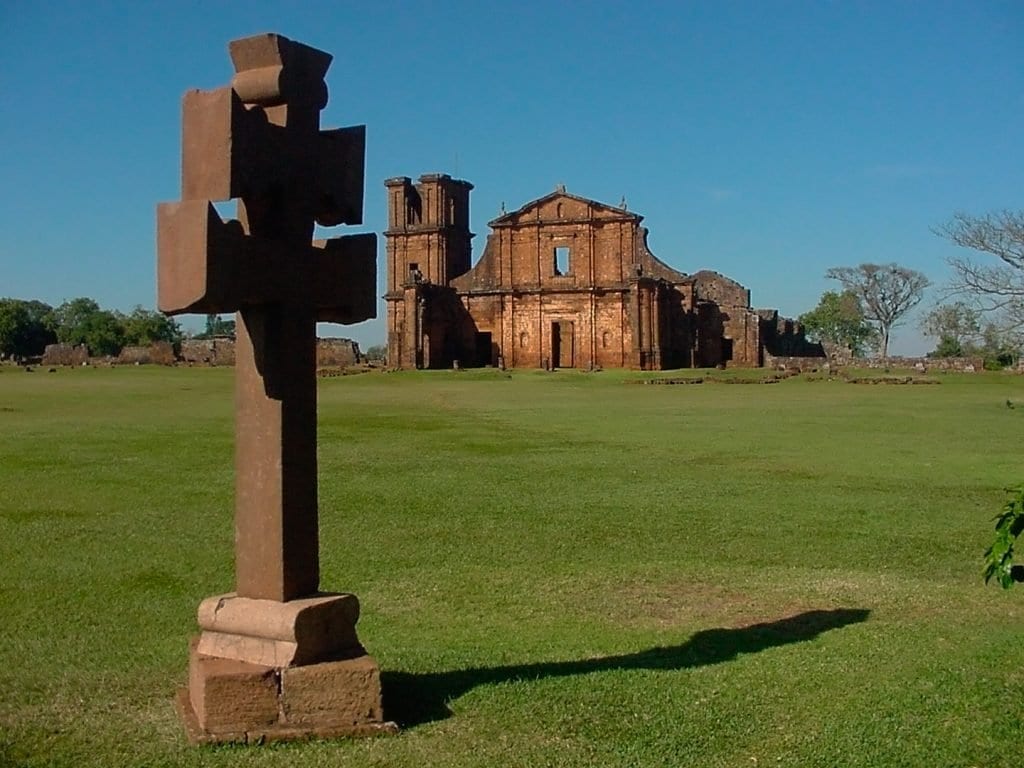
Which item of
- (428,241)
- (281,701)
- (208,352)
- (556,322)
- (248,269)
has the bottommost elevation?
(281,701)

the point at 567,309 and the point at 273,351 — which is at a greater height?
the point at 567,309

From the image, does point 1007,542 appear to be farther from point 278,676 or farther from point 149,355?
point 149,355

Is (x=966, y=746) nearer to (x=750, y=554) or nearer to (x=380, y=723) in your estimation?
(x=380, y=723)

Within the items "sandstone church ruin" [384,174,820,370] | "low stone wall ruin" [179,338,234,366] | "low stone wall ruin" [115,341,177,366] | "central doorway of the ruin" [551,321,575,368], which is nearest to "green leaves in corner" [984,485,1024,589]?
"sandstone church ruin" [384,174,820,370]

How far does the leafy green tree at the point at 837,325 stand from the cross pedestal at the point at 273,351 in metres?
85.5

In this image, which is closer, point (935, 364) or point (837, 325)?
point (935, 364)

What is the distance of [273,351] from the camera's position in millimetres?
4633

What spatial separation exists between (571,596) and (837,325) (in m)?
90.6

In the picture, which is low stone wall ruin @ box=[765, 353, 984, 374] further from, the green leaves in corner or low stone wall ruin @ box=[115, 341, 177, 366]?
the green leaves in corner

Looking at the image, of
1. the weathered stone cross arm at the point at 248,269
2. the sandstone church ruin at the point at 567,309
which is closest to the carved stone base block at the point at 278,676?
the weathered stone cross arm at the point at 248,269

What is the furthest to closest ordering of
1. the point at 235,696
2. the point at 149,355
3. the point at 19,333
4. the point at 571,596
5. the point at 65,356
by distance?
the point at 19,333 → the point at 65,356 → the point at 149,355 → the point at 571,596 → the point at 235,696

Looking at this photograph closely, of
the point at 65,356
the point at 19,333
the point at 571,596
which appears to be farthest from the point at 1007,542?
the point at 19,333

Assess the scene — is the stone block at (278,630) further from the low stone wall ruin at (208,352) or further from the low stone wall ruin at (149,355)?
the low stone wall ruin at (149,355)

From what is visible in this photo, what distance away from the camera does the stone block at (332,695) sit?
4.47m
